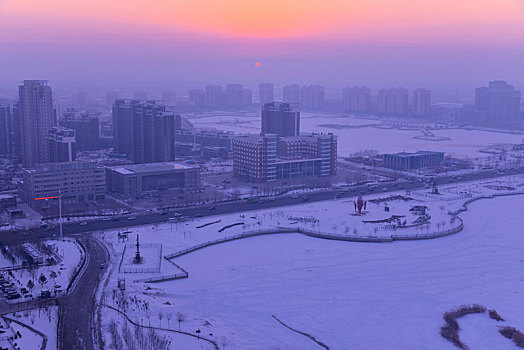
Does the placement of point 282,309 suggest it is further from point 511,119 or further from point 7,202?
point 511,119

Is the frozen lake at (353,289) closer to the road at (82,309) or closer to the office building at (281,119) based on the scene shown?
the road at (82,309)

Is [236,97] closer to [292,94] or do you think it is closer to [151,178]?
[292,94]

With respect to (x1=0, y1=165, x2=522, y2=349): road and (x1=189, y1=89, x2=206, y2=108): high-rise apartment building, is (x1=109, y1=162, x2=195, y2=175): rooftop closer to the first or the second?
(x1=0, y1=165, x2=522, y2=349): road

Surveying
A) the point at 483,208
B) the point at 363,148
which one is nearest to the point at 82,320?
the point at 483,208

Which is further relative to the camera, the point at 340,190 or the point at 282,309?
Answer: the point at 340,190

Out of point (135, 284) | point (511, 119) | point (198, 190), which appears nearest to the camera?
point (135, 284)

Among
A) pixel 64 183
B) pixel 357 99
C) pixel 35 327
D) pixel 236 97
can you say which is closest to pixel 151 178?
pixel 64 183
